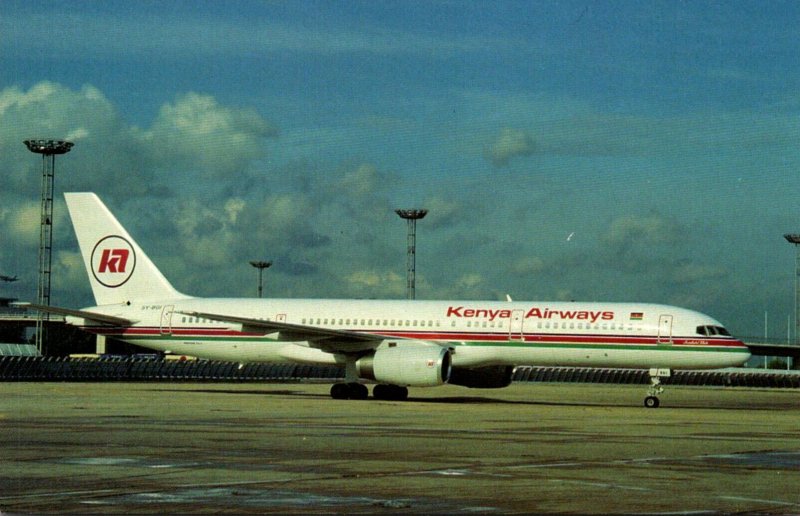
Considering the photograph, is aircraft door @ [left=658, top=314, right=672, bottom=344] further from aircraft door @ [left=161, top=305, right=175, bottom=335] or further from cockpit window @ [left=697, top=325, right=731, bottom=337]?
aircraft door @ [left=161, top=305, right=175, bottom=335]

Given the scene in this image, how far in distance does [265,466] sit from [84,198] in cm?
3618

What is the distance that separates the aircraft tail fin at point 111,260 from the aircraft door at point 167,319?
1.40 m

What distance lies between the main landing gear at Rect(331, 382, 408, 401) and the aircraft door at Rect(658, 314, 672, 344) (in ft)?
31.0

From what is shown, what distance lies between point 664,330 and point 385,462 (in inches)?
972

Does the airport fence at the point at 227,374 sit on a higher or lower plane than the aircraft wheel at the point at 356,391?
higher

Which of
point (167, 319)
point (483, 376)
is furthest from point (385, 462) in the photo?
point (167, 319)

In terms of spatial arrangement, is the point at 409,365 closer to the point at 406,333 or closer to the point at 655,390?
the point at 406,333

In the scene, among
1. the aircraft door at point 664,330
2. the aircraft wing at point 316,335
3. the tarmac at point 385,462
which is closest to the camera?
the tarmac at point 385,462

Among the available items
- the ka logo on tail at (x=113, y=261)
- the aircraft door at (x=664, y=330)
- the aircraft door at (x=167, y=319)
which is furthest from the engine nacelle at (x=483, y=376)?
the ka logo on tail at (x=113, y=261)

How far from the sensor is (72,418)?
2727cm

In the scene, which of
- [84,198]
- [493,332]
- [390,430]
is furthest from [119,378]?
[390,430]

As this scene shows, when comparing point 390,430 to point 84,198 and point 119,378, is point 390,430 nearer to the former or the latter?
point 84,198

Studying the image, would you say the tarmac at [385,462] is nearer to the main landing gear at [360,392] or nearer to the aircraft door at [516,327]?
the aircraft door at [516,327]

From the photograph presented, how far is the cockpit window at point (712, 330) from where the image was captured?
39.9 meters
